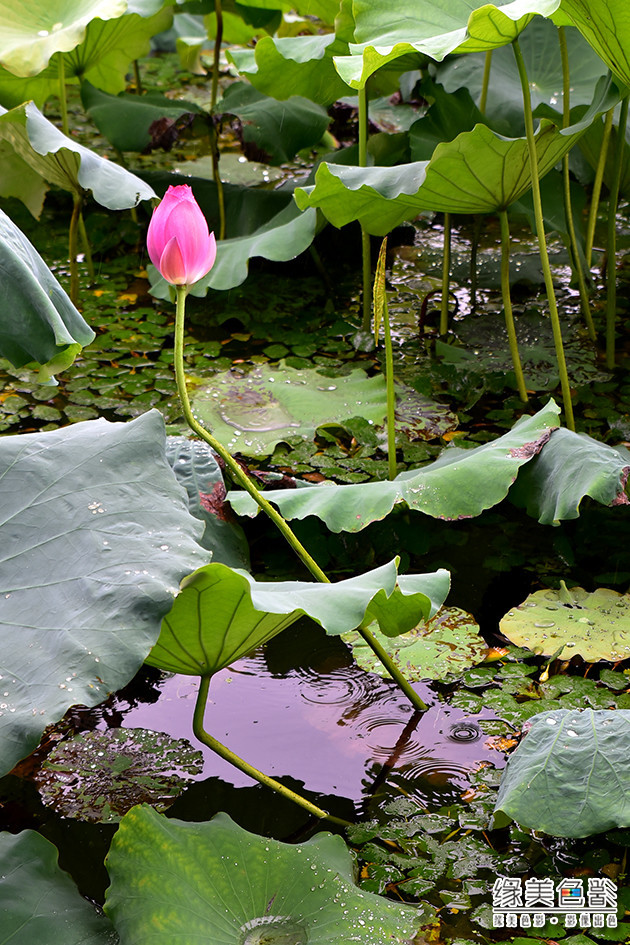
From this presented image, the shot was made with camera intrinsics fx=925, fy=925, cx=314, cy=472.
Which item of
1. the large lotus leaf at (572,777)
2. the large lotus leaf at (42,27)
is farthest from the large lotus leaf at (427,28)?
the large lotus leaf at (572,777)

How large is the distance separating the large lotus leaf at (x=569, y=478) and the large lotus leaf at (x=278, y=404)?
55 cm

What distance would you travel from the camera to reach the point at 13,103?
3.34m

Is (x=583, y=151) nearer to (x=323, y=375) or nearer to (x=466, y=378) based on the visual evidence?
(x=466, y=378)

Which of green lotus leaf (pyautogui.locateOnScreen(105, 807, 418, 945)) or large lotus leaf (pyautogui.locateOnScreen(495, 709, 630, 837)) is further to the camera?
large lotus leaf (pyautogui.locateOnScreen(495, 709, 630, 837))

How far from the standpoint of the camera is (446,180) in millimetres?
2080

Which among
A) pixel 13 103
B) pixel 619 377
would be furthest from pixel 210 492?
pixel 13 103

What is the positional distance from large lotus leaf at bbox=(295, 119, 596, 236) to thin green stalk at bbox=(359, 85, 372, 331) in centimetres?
49

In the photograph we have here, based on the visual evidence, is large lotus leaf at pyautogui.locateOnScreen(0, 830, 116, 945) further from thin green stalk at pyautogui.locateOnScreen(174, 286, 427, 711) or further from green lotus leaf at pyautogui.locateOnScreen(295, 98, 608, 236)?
green lotus leaf at pyautogui.locateOnScreen(295, 98, 608, 236)

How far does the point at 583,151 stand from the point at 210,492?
5.70 ft

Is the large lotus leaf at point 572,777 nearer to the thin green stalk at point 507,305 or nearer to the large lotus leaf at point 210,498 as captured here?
the large lotus leaf at point 210,498

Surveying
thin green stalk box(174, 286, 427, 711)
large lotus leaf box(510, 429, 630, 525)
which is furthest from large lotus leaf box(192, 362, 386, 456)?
thin green stalk box(174, 286, 427, 711)

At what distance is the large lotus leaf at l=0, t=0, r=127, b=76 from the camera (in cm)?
264

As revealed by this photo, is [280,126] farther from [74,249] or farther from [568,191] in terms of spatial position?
[568,191]

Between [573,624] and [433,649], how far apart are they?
0.28 metres
